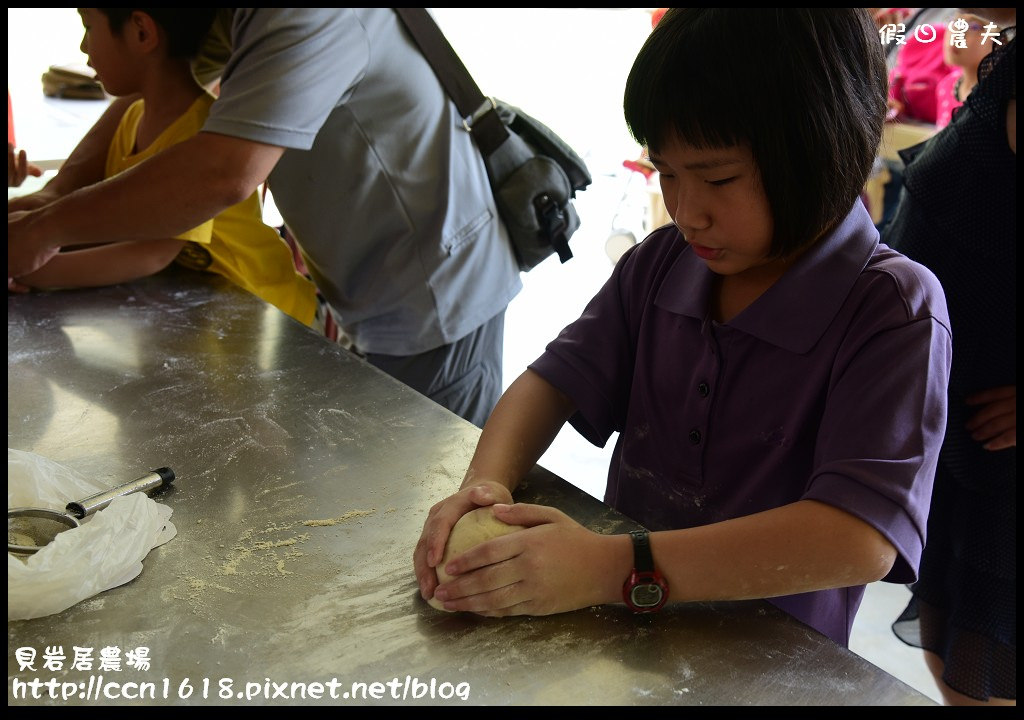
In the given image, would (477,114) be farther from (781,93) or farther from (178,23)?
(781,93)

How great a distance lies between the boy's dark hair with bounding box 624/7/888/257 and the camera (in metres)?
0.88

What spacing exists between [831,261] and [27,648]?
0.88 meters

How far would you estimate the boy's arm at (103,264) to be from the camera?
1.72 metres

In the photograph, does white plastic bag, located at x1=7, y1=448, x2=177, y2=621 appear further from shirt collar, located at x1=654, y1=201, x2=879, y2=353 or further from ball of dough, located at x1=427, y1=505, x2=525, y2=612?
shirt collar, located at x1=654, y1=201, x2=879, y2=353

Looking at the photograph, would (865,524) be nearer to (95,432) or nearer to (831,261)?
(831,261)

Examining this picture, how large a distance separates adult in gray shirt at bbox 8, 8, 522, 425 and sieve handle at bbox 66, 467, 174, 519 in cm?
54

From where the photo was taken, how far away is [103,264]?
5.70 ft

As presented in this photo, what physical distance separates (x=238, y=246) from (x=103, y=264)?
26 centimetres

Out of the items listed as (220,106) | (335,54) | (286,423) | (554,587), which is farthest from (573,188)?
(554,587)

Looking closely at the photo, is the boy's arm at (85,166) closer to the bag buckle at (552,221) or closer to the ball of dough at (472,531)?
the bag buckle at (552,221)

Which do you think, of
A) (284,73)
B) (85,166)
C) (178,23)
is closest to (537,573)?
(284,73)

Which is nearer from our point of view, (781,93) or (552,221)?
(781,93)

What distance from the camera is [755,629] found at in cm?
86

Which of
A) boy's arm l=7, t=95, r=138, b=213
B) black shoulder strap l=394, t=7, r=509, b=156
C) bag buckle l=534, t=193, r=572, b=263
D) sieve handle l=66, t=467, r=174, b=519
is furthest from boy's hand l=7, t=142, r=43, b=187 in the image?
sieve handle l=66, t=467, r=174, b=519
